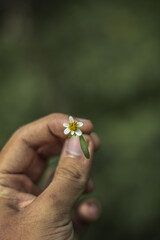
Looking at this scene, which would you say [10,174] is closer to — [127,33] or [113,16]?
[127,33]

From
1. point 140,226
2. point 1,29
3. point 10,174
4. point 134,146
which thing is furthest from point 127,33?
point 10,174

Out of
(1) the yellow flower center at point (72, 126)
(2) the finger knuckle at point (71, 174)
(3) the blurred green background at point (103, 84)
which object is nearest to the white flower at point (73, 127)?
(1) the yellow flower center at point (72, 126)

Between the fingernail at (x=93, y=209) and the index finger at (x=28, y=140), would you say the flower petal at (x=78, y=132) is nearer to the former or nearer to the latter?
the index finger at (x=28, y=140)

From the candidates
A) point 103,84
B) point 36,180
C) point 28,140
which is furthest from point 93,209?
point 103,84

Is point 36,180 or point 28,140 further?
point 36,180

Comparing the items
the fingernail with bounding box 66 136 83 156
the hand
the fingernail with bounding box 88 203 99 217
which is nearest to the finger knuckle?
the hand

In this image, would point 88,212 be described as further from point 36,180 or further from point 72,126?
point 72,126

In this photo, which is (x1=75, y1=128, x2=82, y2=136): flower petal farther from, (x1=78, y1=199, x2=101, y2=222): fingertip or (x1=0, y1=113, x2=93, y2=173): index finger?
(x1=78, y1=199, x2=101, y2=222): fingertip
